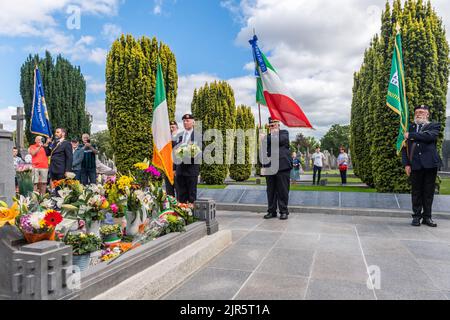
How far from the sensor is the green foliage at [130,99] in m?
10.8

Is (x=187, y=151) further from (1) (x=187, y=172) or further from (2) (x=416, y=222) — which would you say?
(2) (x=416, y=222)

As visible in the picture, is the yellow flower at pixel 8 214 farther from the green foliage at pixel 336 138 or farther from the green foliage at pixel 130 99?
the green foliage at pixel 336 138

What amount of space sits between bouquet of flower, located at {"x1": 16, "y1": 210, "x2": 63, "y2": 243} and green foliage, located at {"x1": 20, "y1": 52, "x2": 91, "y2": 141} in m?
28.0

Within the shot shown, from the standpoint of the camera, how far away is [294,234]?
552cm

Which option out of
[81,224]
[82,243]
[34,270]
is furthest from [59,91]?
[34,270]

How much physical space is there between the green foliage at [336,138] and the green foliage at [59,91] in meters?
61.9

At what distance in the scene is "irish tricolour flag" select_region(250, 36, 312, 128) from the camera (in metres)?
6.18

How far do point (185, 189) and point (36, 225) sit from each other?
446 centimetres

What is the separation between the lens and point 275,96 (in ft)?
20.6

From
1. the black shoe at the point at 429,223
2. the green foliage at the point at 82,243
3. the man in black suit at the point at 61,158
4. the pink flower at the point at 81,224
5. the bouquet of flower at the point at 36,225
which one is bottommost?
the black shoe at the point at 429,223

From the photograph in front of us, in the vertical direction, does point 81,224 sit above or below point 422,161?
below

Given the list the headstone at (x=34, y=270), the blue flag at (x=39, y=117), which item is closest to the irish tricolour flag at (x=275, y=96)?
the headstone at (x=34, y=270)

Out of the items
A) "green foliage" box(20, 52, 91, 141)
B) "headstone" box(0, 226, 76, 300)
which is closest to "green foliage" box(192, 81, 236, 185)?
"headstone" box(0, 226, 76, 300)
